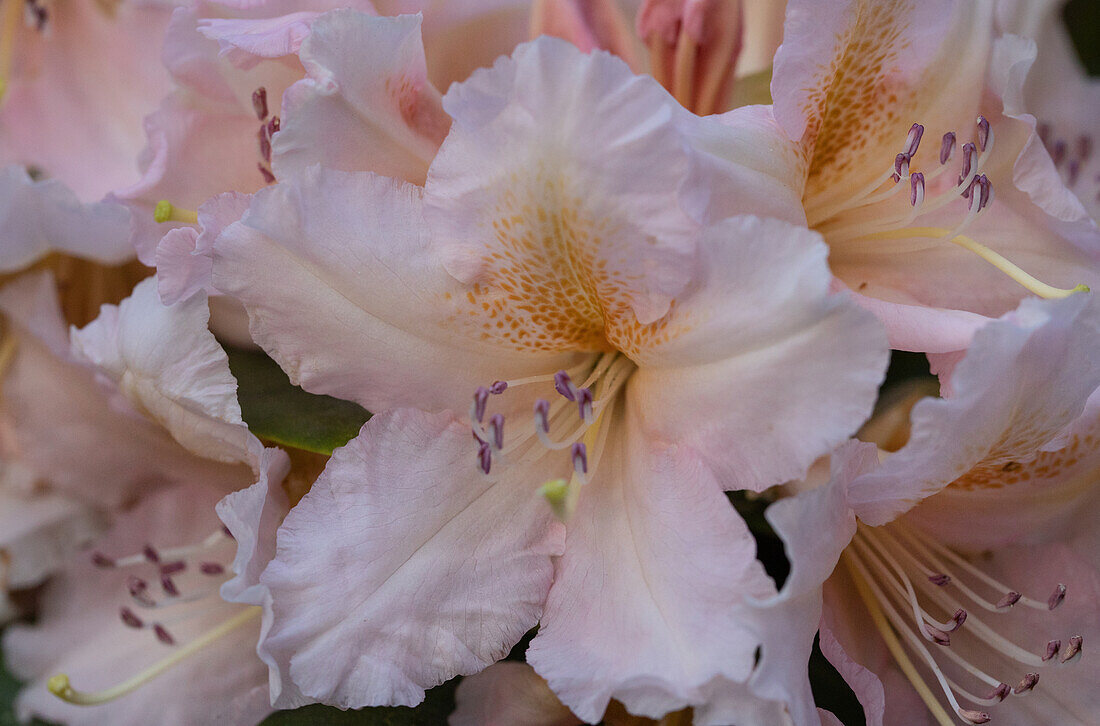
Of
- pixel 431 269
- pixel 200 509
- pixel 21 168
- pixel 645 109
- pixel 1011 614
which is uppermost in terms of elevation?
pixel 645 109

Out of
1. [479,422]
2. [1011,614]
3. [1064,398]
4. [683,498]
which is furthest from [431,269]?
[1011,614]

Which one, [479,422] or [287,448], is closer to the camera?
[479,422]

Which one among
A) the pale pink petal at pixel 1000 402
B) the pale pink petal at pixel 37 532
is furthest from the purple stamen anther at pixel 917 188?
the pale pink petal at pixel 37 532

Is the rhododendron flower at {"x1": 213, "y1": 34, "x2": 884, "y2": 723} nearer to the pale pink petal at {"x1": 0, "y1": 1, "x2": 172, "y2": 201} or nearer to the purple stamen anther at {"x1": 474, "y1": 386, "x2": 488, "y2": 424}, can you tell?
the purple stamen anther at {"x1": 474, "y1": 386, "x2": 488, "y2": 424}

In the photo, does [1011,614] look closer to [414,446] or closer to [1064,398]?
[1064,398]

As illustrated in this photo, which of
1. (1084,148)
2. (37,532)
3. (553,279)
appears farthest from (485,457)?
(1084,148)

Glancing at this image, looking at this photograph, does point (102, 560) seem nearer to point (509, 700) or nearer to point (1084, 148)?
point (509, 700)
